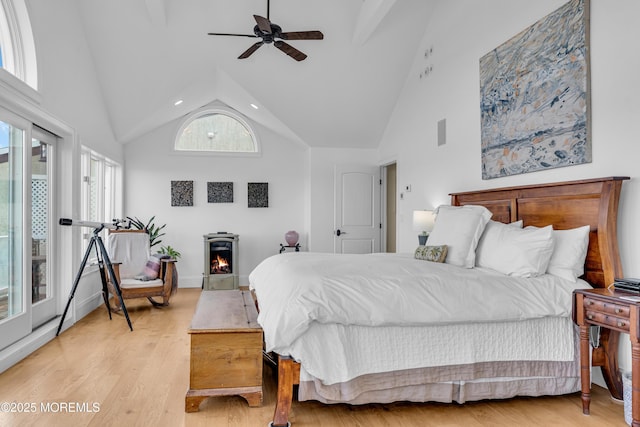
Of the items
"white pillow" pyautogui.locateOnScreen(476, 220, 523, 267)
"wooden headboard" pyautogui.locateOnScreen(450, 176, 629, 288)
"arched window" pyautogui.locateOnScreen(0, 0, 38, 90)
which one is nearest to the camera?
"wooden headboard" pyautogui.locateOnScreen(450, 176, 629, 288)

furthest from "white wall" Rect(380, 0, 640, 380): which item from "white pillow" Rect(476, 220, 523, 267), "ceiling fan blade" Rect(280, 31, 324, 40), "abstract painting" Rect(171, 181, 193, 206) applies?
"abstract painting" Rect(171, 181, 193, 206)

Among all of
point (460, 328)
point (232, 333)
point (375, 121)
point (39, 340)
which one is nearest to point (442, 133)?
point (375, 121)

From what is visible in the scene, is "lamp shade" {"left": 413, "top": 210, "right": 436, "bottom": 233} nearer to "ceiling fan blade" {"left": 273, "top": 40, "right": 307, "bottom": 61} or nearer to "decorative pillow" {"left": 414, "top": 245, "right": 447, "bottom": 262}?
"decorative pillow" {"left": 414, "top": 245, "right": 447, "bottom": 262}

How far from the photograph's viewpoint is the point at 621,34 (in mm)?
2744

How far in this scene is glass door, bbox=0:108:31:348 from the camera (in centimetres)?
326

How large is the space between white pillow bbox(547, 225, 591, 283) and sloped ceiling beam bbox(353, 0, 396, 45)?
3073 mm

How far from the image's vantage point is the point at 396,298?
247cm

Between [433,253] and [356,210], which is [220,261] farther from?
[433,253]

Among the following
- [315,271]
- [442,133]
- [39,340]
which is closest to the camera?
[315,271]

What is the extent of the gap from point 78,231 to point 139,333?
1329 mm

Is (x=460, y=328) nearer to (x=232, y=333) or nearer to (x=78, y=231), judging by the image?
(x=232, y=333)

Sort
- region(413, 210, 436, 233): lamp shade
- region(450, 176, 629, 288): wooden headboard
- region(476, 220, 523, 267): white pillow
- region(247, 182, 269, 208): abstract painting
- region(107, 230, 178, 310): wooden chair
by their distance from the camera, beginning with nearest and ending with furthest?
region(450, 176, 629, 288): wooden headboard
region(476, 220, 523, 267): white pillow
region(413, 210, 436, 233): lamp shade
region(107, 230, 178, 310): wooden chair
region(247, 182, 269, 208): abstract painting

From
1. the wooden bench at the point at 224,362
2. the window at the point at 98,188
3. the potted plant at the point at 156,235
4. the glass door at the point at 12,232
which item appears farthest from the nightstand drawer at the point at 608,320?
the potted plant at the point at 156,235

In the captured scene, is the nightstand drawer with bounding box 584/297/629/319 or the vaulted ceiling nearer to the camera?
the nightstand drawer with bounding box 584/297/629/319
